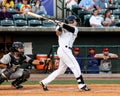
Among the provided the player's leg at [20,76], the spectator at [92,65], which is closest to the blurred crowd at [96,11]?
the spectator at [92,65]

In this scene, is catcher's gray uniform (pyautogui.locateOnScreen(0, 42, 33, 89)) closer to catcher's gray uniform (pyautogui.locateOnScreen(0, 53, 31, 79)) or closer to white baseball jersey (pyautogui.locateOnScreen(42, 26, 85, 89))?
catcher's gray uniform (pyautogui.locateOnScreen(0, 53, 31, 79))

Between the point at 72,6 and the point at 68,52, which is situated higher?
the point at 72,6

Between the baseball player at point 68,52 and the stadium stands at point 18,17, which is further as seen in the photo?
the stadium stands at point 18,17

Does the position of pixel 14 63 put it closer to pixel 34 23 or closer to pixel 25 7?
pixel 34 23

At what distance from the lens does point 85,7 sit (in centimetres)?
1705

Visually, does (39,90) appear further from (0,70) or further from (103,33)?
(103,33)

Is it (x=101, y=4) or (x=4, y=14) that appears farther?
(x=101, y=4)

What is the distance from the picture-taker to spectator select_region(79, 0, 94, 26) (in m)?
16.8

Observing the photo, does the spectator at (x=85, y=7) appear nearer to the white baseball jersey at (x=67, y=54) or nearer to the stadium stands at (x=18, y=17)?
the stadium stands at (x=18, y=17)

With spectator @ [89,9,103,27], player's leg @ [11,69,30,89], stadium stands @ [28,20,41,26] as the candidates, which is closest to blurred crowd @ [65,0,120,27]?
spectator @ [89,9,103,27]

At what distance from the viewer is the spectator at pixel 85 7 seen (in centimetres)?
1677

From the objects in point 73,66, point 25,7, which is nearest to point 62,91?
point 73,66

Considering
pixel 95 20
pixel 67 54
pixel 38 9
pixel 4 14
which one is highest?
pixel 38 9

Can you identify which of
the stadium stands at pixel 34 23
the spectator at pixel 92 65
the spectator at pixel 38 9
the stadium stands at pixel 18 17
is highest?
the spectator at pixel 38 9
